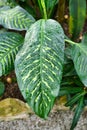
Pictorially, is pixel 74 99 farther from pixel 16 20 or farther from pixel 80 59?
pixel 16 20

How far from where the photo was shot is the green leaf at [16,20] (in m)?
1.24

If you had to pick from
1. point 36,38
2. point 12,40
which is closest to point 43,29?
point 36,38

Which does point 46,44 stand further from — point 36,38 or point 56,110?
point 56,110

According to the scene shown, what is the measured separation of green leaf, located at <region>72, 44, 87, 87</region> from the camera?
116 cm

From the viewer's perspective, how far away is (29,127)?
5.50 ft

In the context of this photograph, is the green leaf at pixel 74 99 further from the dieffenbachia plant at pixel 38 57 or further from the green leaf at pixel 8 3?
the green leaf at pixel 8 3

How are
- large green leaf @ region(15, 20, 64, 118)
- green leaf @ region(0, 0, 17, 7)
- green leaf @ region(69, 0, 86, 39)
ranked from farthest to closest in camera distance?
green leaf @ region(0, 0, 17, 7), green leaf @ region(69, 0, 86, 39), large green leaf @ region(15, 20, 64, 118)

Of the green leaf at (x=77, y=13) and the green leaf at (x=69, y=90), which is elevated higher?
the green leaf at (x=77, y=13)

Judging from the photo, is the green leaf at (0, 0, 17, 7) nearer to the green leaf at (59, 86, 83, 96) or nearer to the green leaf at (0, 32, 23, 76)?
the green leaf at (0, 32, 23, 76)

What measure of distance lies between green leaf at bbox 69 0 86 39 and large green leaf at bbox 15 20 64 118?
0.26m

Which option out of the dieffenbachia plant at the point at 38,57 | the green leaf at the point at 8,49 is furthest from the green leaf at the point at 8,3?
the green leaf at the point at 8,49

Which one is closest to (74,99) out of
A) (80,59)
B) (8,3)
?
(80,59)

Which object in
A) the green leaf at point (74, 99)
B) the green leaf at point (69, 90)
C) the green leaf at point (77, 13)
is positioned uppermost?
the green leaf at point (77, 13)

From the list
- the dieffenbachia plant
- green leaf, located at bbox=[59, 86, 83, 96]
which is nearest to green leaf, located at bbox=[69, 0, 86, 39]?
the dieffenbachia plant
